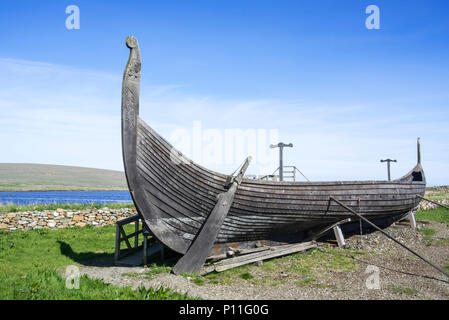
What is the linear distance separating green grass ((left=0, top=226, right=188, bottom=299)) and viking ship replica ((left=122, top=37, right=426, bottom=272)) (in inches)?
75.4

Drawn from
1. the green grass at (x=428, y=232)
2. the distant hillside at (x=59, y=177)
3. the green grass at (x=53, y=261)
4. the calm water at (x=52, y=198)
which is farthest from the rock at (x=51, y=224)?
the distant hillside at (x=59, y=177)

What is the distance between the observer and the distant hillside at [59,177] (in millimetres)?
101062

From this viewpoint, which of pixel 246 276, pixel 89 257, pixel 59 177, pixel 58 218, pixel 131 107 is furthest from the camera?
pixel 59 177

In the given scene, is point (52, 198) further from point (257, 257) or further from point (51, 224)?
point (257, 257)

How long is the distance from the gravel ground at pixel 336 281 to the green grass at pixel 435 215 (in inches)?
344

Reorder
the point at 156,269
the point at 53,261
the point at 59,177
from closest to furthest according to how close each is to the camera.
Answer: the point at 156,269 < the point at 53,261 < the point at 59,177

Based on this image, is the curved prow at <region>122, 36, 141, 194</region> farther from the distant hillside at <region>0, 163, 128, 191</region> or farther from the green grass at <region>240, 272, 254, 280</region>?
the distant hillside at <region>0, 163, 128, 191</region>

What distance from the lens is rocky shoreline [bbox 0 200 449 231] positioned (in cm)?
1409

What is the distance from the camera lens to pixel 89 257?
34.7 ft

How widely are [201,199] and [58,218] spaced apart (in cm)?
969

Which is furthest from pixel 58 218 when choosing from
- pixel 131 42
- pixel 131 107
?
pixel 131 42
